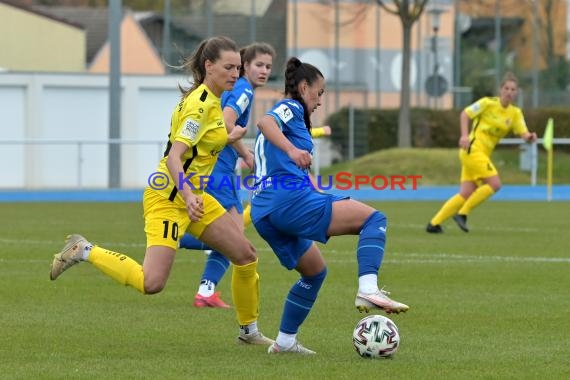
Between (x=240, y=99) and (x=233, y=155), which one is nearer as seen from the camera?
(x=240, y=99)

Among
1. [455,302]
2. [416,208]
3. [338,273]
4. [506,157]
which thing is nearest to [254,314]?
[455,302]

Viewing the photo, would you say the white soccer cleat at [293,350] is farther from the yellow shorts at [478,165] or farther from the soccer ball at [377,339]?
the yellow shorts at [478,165]

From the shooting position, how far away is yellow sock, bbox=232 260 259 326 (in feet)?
25.7

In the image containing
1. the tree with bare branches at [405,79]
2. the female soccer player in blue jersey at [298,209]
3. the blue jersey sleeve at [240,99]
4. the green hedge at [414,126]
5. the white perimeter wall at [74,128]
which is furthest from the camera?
the green hedge at [414,126]

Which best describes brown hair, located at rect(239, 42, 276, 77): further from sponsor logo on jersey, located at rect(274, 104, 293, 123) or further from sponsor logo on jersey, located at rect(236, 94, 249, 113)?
sponsor logo on jersey, located at rect(274, 104, 293, 123)

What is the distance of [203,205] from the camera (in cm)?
766

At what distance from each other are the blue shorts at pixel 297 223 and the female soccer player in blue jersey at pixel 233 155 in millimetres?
1991

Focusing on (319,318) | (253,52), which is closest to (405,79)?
(253,52)

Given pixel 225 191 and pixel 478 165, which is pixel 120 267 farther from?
pixel 478 165

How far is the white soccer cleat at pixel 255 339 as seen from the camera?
8.05 m

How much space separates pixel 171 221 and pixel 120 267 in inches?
17.4

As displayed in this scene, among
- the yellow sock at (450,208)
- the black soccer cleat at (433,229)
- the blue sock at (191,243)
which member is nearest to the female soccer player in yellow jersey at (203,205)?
the blue sock at (191,243)

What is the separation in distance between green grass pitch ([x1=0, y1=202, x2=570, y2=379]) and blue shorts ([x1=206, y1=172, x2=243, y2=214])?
82cm

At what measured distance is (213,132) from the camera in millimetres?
7867
